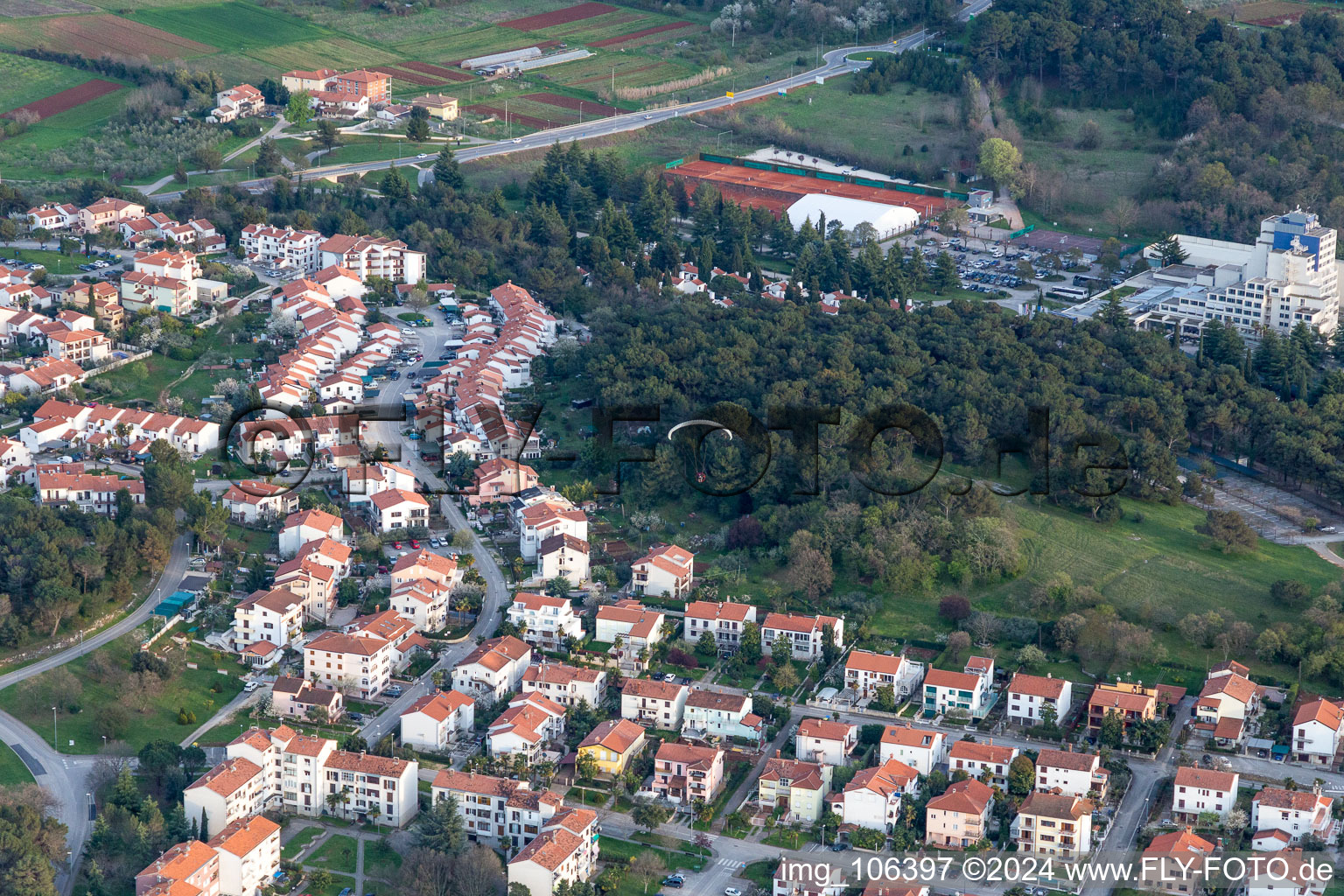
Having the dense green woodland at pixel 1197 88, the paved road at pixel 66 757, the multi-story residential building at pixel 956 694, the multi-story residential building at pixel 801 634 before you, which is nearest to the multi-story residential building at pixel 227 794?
the paved road at pixel 66 757

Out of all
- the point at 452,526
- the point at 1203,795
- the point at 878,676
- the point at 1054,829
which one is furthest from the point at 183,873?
the point at 1203,795

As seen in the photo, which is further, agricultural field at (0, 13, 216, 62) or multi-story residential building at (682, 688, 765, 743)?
agricultural field at (0, 13, 216, 62)

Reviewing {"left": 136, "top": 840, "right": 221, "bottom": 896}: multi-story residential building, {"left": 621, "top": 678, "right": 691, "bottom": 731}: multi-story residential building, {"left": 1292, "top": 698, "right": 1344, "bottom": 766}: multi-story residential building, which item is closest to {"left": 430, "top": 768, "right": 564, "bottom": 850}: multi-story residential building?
{"left": 621, "top": 678, "right": 691, "bottom": 731}: multi-story residential building

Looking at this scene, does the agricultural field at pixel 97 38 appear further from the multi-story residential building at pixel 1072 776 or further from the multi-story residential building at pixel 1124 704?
the multi-story residential building at pixel 1072 776

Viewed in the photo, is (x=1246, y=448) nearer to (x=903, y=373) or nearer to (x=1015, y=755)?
(x=903, y=373)

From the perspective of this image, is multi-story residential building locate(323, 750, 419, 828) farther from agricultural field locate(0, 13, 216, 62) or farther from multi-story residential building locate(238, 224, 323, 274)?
agricultural field locate(0, 13, 216, 62)

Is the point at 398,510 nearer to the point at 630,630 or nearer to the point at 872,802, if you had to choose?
the point at 630,630
